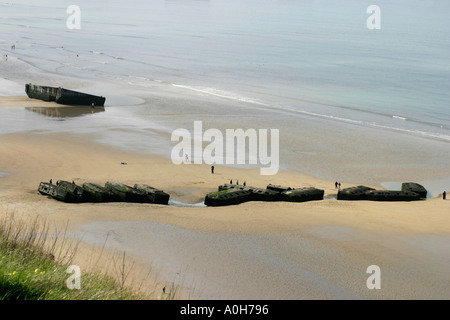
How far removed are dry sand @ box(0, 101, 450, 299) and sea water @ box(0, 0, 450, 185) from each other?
1011cm

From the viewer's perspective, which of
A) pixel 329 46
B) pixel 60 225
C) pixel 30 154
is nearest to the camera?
pixel 60 225

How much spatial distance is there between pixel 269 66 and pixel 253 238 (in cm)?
5995

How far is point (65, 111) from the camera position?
43000 millimetres

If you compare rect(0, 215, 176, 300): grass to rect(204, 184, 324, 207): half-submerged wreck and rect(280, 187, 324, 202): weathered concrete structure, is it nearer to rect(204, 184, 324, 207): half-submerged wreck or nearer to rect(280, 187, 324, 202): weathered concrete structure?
rect(204, 184, 324, 207): half-submerged wreck

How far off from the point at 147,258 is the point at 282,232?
492 centimetres

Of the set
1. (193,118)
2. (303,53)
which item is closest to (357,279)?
(193,118)

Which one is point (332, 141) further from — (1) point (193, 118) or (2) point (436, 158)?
(1) point (193, 118)

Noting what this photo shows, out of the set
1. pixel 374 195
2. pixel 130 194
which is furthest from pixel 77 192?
pixel 374 195

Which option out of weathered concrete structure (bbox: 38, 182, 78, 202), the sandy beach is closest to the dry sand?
the sandy beach

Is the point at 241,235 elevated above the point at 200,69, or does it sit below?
below

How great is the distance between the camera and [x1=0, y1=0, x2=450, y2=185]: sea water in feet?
163

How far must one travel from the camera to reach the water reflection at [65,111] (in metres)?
41.8

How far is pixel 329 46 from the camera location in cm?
10512

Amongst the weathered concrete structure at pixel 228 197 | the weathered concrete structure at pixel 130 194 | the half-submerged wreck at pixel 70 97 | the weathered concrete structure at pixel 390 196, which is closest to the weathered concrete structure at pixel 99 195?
the weathered concrete structure at pixel 130 194
